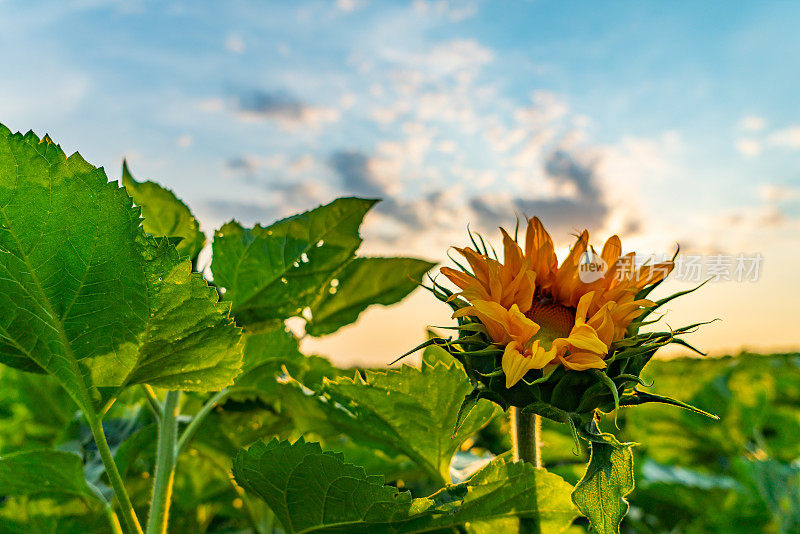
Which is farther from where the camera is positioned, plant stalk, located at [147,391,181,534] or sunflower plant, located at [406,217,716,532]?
plant stalk, located at [147,391,181,534]

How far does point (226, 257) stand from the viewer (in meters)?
0.92

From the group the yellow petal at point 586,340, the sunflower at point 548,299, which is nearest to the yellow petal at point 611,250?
the sunflower at point 548,299

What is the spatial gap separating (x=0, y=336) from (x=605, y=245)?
2.41 ft

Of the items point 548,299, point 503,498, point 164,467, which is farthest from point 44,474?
point 548,299

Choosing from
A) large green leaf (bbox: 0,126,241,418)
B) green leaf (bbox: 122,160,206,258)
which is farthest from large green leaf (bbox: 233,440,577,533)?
green leaf (bbox: 122,160,206,258)

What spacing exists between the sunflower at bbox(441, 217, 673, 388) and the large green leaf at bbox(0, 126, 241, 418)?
301mm

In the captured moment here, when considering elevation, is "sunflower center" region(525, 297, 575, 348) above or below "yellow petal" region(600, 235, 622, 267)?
below

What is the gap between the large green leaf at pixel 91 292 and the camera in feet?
2.17

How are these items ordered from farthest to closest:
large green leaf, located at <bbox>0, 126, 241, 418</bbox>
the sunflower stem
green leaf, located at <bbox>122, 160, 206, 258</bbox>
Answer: green leaf, located at <bbox>122, 160, 206, 258</bbox> < the sunflower stem < large green leaf, located at <bbox>0, 126, 241, 418</bbox>

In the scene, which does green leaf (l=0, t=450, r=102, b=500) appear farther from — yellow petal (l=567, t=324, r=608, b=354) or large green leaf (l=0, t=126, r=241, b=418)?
yellow petal (l=567, t=324, r=608, b=354)

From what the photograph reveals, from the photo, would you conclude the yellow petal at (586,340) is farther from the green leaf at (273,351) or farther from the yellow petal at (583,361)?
the green leaf at (273,351)

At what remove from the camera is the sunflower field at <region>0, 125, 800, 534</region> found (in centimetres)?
68

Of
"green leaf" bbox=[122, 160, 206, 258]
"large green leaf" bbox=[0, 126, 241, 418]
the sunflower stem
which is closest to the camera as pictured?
"large green leaf" bbox=[0, 126, 241, 418]

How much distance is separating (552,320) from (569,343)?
0.12 m
